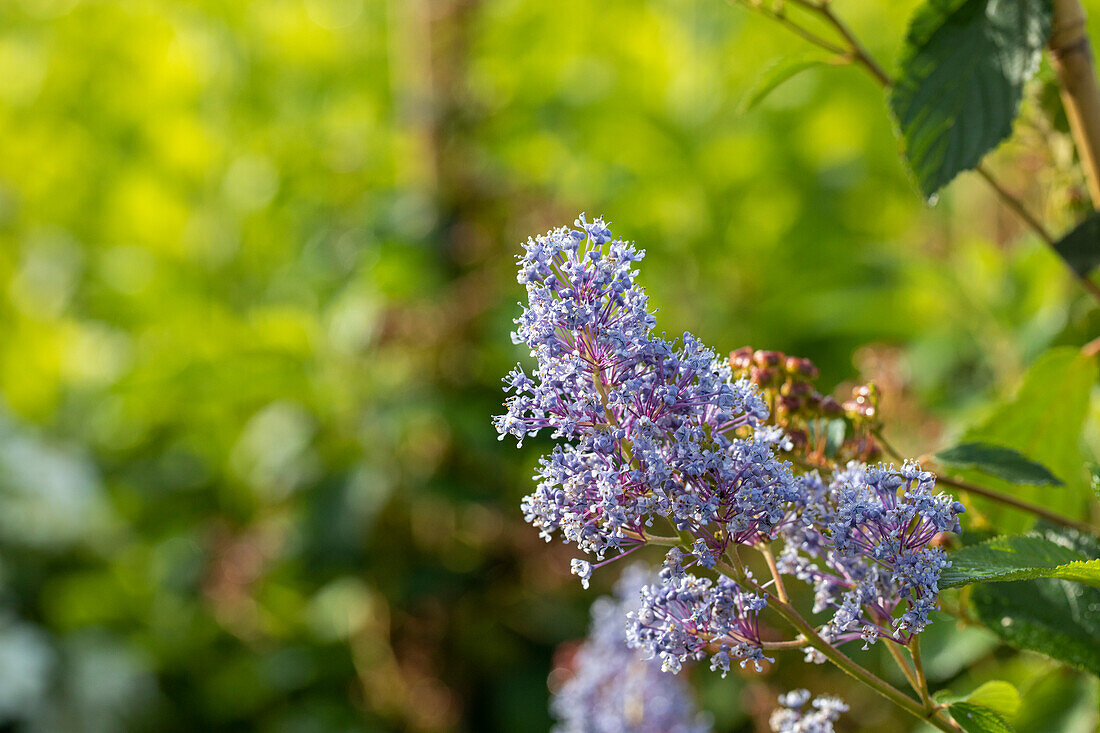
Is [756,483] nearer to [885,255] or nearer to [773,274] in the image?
[885,255]

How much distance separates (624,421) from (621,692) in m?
0.61

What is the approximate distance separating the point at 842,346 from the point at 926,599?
6.27 ft

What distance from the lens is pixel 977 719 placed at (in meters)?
0.59

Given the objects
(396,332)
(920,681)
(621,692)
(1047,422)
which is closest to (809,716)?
(920,681)

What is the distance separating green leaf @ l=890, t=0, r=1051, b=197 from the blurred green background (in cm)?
81

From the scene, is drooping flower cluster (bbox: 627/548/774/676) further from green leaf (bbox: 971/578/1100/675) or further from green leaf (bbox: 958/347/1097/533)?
green leaf (bbox: 958/347/1097/533)

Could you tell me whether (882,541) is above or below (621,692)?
Result: below

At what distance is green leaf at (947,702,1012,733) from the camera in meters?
0.58

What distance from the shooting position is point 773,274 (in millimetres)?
2586

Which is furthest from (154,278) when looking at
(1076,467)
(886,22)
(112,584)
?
(1076,467)

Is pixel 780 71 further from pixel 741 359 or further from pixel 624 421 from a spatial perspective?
pixel 624 421

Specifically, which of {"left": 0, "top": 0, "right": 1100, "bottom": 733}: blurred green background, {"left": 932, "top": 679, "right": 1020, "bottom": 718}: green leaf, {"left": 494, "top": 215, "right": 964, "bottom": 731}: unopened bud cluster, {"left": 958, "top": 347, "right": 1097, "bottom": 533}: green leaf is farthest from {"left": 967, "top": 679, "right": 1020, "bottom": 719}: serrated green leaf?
{"left": 0, "top": 0, "right": 1100, "bottom": 733}: blurred green background

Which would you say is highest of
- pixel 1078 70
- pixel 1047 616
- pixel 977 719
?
pixel 1078 70

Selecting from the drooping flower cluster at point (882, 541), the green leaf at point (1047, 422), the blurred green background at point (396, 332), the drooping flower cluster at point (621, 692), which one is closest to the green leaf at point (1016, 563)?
the drooping flower cluster at point (882, 541)
